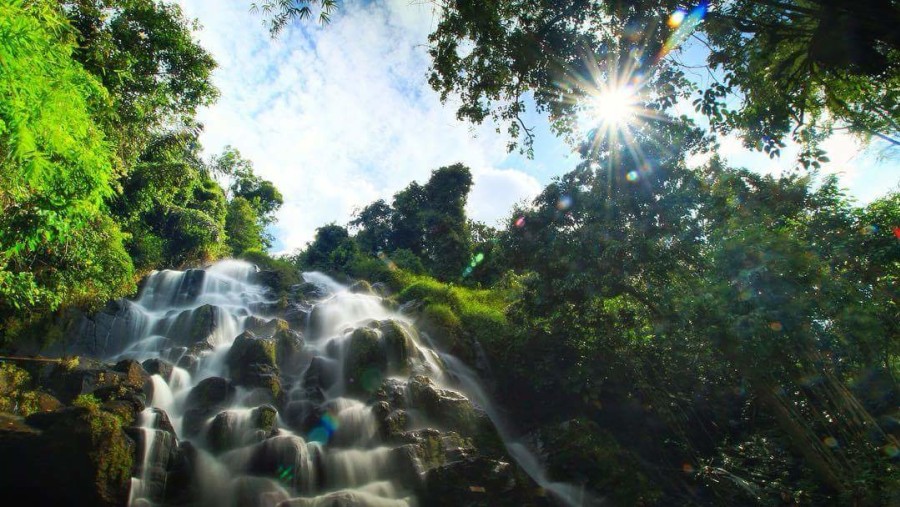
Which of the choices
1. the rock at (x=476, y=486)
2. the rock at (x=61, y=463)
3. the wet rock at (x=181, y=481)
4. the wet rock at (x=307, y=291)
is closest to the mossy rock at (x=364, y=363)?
the rock at (x=476, y=486)

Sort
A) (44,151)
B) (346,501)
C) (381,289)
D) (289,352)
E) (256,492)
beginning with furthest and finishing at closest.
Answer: (381,289)
(289,352)
(256,492)
(346,501)
(44,151)

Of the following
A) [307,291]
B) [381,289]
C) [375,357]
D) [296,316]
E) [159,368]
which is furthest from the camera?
[381,289]

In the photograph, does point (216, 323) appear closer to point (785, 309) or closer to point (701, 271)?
point (701, 271)

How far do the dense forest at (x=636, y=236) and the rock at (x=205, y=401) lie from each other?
110 inches

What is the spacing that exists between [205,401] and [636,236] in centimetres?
1104

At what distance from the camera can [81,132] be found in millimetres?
5844

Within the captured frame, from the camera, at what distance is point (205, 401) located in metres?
10.0

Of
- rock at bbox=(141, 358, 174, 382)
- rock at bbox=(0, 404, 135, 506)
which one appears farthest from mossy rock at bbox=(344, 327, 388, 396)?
rock at bbox=(0, 404, 135, 506)

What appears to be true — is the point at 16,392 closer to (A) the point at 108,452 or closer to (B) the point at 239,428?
(A) the point at 108,452

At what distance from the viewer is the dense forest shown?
611 centimetres

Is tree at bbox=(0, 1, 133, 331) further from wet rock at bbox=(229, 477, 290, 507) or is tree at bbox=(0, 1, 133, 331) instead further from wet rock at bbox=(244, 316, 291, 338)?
wet rock at bbox=(244, 316, 291, 338)

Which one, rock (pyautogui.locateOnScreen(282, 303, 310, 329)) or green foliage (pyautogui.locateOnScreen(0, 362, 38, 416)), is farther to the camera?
rock (pyautogui.locateOnScreen(282, 303, 310, 329))

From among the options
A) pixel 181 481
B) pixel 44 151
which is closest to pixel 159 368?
pixel 181 481

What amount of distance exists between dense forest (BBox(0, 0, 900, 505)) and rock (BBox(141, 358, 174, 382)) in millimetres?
2423
